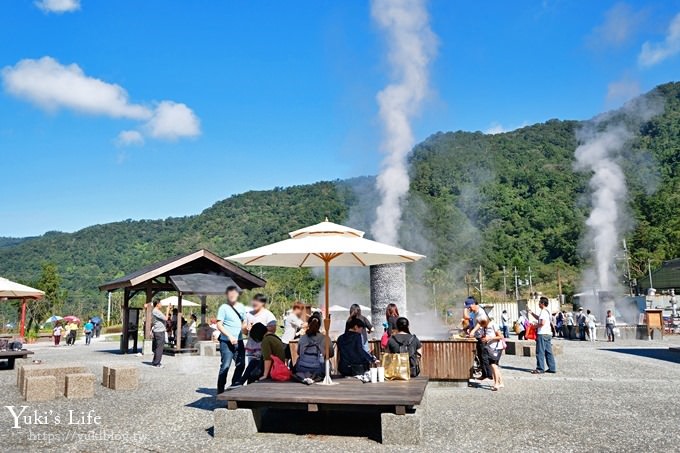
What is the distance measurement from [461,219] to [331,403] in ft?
243

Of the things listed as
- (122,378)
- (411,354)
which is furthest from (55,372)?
(411,354)

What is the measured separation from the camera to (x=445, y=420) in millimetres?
6129

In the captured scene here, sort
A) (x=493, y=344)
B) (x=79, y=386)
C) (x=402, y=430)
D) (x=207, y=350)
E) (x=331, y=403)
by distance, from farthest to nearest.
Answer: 1. (x=207, y=350)
2. (x=493, y=344)
3. (x=79, y=386)
4. (x=331, y=403)
5. (x=402, y=430)

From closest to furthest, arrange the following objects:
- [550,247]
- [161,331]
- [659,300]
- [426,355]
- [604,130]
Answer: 1. [426,355]
2. [161,331]
3. [659,300]
4. [550,247]
5. [604,130]

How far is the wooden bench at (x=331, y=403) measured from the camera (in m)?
5.08

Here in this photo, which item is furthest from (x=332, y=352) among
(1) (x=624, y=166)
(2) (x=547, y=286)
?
(1) (x=624, y=166)

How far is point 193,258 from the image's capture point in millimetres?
16250

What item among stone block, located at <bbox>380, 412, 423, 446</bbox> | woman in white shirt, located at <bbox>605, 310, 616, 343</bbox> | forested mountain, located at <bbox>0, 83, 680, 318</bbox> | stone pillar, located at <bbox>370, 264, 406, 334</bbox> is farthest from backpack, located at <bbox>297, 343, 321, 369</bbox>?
forested mountain, located at <bbox>0, 83, 680, 318</bbox>

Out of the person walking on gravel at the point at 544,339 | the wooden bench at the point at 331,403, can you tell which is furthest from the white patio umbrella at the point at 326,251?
the person walking on gravel at the point at 544,339

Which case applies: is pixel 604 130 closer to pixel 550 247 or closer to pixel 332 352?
pixel 550 247

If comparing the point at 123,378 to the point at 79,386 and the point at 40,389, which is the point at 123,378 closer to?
the point at 79,386

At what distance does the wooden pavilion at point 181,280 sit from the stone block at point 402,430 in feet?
35.8

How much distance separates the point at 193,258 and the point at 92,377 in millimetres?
8314

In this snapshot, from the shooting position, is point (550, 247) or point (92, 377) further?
point (550, 247)
